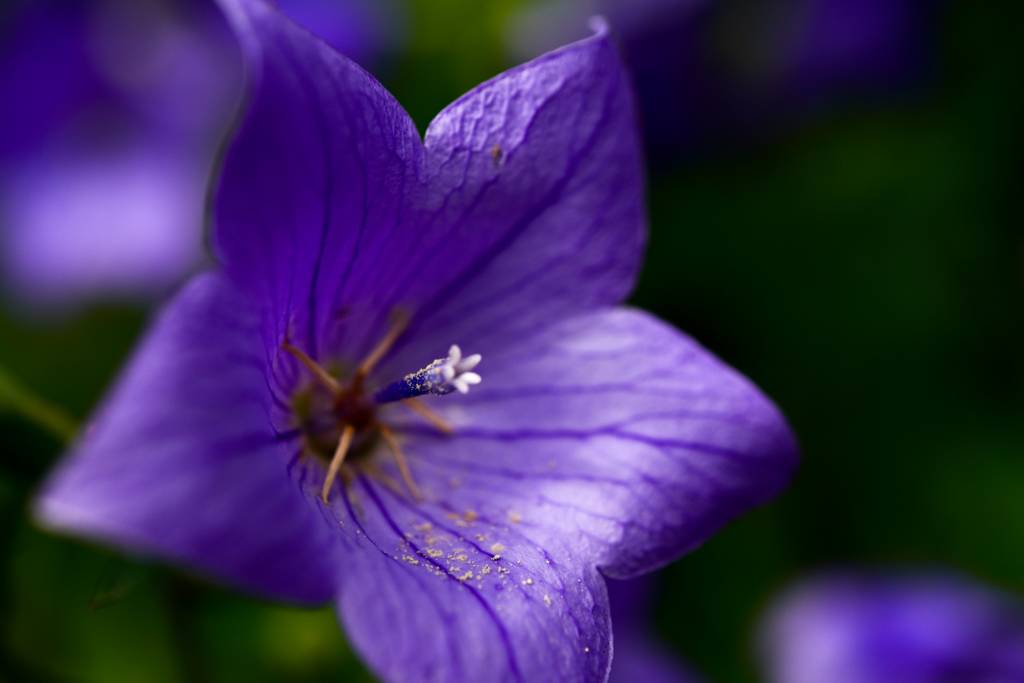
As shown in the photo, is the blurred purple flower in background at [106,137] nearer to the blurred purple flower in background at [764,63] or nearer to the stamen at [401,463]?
the blurred purple flower in background at [764,63]

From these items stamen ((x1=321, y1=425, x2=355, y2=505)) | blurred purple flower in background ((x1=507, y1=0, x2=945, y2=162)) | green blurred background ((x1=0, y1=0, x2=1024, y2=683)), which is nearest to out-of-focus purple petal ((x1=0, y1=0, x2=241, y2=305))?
green blurred background ((x1=0, y1=0, x2=1024, y2=683))

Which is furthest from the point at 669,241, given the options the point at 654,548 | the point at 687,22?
the point at 654,548

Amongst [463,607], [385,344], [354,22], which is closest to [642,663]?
[385,344]

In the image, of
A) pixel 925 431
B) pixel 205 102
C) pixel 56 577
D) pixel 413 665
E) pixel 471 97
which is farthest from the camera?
pixel 205 102

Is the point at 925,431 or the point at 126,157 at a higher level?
the point at 126,157

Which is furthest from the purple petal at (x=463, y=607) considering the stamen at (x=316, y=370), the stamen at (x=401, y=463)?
the stamen at (x=316, y=370)

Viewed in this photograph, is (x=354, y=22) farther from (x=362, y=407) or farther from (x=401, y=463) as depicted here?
(x=401, y=463)

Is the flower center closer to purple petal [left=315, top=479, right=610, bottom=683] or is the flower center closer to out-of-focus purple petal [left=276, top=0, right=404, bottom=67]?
purple petal [left=315, top=479, right=610, bottom=683]

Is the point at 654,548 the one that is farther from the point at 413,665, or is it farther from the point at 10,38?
the point at 10,38
